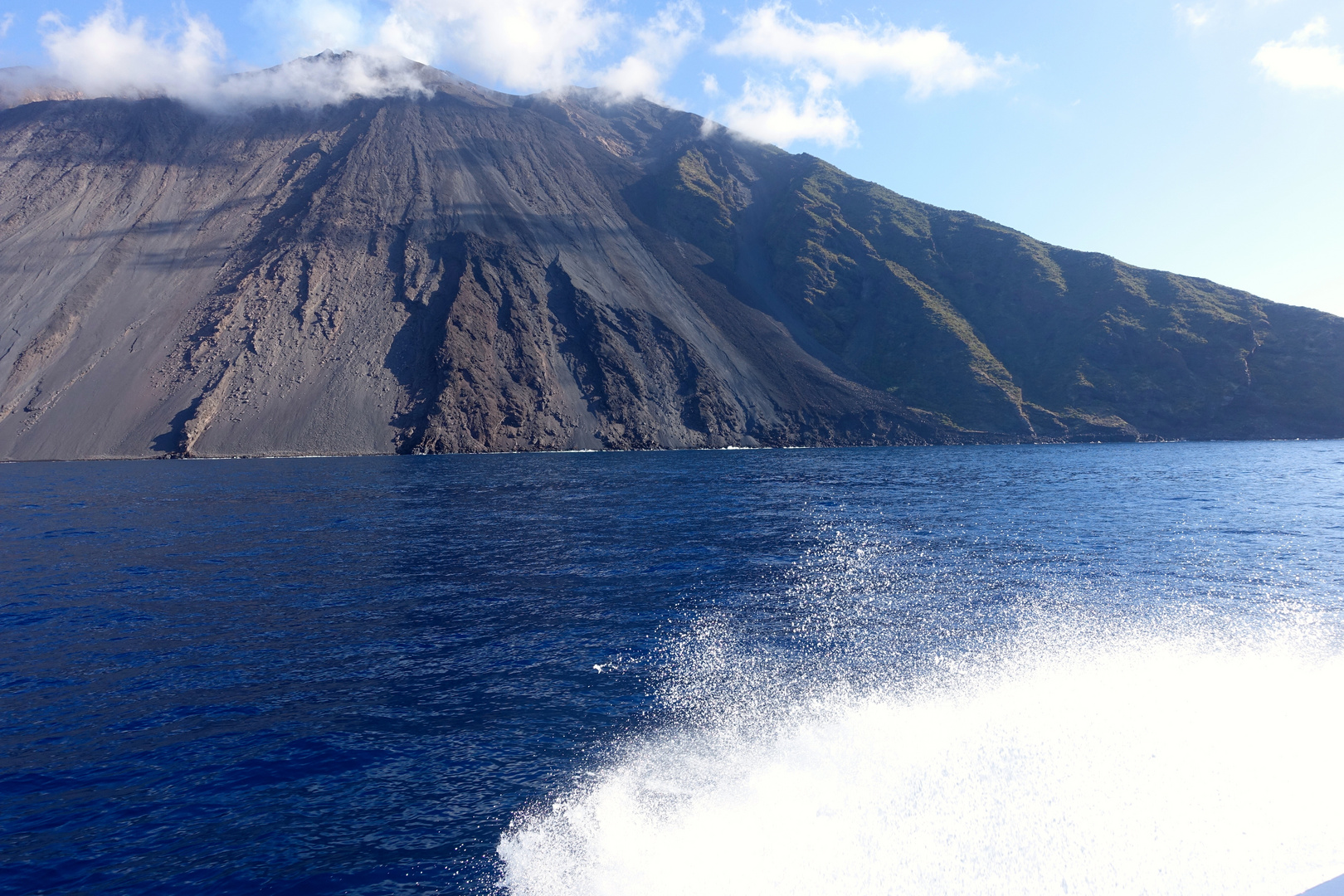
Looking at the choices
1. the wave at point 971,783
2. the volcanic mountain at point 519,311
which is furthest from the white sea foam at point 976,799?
the volcanic mountain at point 519,311

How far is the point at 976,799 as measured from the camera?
27.2ft

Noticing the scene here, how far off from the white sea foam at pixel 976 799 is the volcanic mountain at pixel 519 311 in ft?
284

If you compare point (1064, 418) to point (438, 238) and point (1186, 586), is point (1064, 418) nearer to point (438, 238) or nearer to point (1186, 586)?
point (1186, 586)

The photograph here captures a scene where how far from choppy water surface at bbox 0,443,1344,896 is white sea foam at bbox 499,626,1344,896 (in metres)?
0.04

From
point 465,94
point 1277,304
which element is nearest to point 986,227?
point 1277,304

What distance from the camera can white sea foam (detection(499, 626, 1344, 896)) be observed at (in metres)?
7.04

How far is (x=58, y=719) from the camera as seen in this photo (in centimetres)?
1222

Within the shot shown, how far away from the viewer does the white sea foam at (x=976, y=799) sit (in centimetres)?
704

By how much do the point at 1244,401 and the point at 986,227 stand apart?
63.2 metres

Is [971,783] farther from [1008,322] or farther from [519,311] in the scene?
[1008,322]

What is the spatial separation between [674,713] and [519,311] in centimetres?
10440

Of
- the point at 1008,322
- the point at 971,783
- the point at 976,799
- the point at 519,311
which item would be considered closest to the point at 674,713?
the point at 971,783

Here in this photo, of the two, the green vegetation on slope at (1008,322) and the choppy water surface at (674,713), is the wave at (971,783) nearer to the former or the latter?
the choppy water surface at (674,713)

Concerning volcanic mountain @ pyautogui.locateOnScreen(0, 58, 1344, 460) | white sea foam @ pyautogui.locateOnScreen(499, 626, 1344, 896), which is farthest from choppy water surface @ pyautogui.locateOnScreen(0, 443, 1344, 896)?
volcanic mountain @ pyautogui.locateOnScreen(0, 58, 1344, 460)
